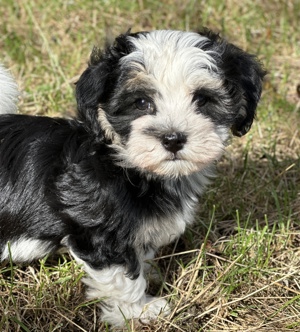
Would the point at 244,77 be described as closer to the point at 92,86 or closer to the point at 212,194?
the point at 92,86

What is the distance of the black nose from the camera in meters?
3.29

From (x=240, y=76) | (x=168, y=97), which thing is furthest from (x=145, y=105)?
(x=240, y=76)

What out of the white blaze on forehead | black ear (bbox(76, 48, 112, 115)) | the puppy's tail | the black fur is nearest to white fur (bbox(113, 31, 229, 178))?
the white blaze on forehead

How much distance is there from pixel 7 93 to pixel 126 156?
1.16m

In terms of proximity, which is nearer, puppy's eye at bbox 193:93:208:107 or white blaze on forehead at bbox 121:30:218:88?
white blaze on forehead at bbox 121:30:218:88

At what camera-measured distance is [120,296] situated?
388cm

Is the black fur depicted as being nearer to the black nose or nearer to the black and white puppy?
the black and white puppy

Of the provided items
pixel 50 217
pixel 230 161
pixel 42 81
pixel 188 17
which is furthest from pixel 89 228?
pixel 188 17

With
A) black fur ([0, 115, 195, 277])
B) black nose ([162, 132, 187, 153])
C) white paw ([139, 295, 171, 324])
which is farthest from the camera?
white paw ([139, 295, 171, 324])

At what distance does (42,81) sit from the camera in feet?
20.7

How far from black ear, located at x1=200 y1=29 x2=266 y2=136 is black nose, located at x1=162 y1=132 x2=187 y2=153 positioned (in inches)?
22.0

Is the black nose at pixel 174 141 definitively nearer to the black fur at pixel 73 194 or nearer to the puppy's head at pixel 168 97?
the puppy's head at pixel 168 97

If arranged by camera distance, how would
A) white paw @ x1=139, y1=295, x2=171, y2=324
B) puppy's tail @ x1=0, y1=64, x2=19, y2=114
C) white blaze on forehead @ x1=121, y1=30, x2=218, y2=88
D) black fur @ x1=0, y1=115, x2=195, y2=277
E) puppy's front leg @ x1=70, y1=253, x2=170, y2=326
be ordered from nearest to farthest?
white blaze on forehead @ x1=121, y1=30, x2=218, y2=88
black fur @ x1=0, y1=115, x2=195, y2=277
puppy's front leg @ x1=70, y1=253, x2=170, y2=326
white paw @ x1=139, y1=295, x2=171, y2=324
puppy's tail @ x1=0, y1=64, x2=19, y2=114

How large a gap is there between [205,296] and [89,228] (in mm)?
978
